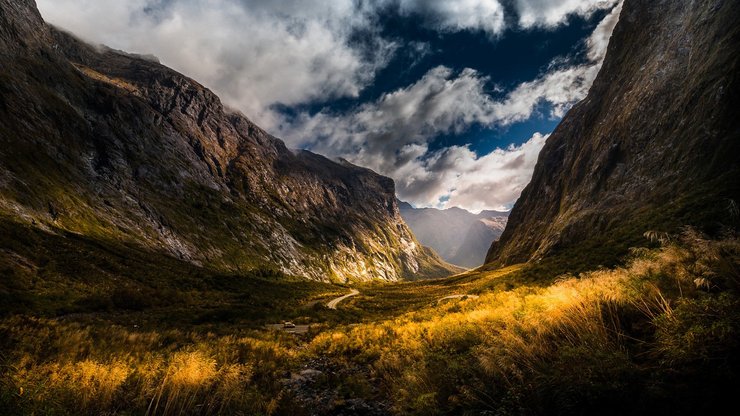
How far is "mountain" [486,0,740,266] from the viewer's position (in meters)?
41.4

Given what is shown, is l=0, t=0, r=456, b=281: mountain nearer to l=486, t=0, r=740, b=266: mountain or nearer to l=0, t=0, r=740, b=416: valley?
l=0, t=0, r=740, b=416: valley

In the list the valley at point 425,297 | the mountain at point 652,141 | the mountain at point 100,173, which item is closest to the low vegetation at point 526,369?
the valley at point 425,297

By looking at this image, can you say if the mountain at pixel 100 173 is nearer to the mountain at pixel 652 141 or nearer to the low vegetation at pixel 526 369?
the low vegetation at pixel 526 369

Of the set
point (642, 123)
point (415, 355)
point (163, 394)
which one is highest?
point (642, 123)

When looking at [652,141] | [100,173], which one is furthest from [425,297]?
[100,173]

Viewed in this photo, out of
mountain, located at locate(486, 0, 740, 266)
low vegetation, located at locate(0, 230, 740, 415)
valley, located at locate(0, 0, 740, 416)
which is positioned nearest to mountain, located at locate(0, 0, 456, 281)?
valley, located at locate(0, 0, 740, 416)

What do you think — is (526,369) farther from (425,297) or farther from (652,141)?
(652,141)

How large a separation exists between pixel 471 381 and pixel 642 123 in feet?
327

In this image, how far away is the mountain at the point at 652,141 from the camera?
4144cm

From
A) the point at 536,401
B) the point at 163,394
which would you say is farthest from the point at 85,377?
the point at 536,401

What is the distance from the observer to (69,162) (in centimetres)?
9438

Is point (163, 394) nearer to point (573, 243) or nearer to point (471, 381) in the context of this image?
point (471, 381)

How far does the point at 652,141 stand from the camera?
235 feet

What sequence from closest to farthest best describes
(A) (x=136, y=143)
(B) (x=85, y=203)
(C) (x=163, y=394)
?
(C) (x=163, y=394) → (B) (x=85, y=203) → (A) (x=136, y=143)
